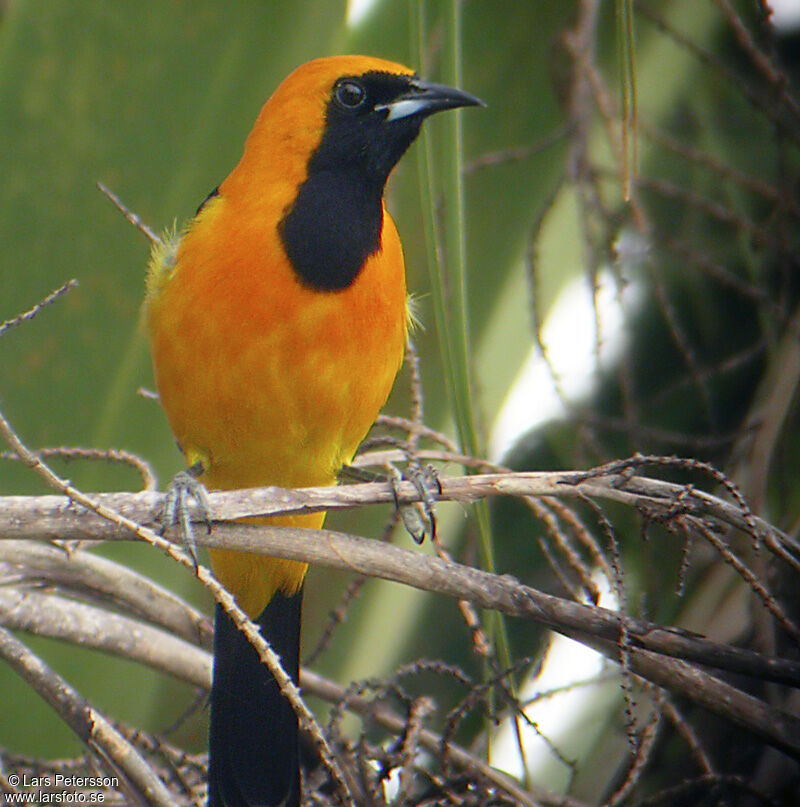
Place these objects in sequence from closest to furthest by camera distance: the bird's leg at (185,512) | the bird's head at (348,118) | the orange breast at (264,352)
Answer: the bird's leg at (185,512) < the orange breast at (264,352) < the bird's head at (348,118)

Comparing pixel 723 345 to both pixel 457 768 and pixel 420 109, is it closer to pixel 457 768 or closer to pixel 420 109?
pixel 420 109

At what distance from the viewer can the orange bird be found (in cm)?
142

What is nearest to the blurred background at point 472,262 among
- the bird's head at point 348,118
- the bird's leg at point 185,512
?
the bird's head at point 348,118

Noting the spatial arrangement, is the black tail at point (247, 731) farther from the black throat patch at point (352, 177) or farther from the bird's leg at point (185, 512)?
the black throat patch at point (352, 177)

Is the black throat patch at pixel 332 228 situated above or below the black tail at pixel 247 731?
above

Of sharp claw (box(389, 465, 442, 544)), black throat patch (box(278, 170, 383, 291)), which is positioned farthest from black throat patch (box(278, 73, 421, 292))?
sharp claw (box(389, 465, 442, 544))

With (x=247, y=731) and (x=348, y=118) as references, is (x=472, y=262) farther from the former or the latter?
(x=247, y=731)

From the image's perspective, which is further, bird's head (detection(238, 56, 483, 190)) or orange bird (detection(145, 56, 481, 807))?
bird's head (detection(238, 56, 483, 190))

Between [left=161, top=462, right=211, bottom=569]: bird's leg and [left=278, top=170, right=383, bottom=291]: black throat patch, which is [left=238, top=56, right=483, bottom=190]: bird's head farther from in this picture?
[left=161, top=462, right=211, bottom=569]: bird's leg

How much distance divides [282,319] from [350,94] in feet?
1.28

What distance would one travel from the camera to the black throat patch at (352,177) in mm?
1484

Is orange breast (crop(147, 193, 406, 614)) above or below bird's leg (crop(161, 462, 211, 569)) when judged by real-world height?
above

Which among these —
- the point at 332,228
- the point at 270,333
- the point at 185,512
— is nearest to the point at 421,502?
the point at 185,512

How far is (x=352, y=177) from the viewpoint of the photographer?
5.09 feet
